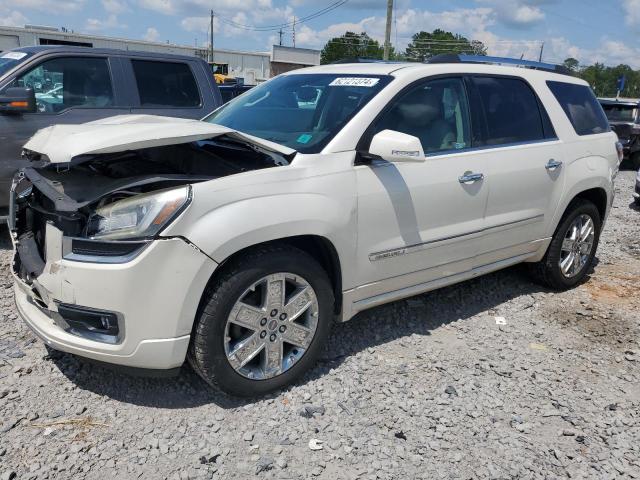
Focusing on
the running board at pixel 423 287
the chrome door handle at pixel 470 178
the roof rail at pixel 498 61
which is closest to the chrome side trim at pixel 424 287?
the running board at pixel 423 287

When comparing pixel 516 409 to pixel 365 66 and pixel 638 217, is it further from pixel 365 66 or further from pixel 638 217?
pixel 638 217

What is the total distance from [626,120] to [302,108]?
12.4m

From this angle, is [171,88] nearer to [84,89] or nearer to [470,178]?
[84,89]

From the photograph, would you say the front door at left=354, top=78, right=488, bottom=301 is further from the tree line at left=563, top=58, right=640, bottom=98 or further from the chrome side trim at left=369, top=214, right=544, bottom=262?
the tree line at left=563, top=58, right=640, bottom=98

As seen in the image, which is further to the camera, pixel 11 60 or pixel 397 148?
pixel 11 60

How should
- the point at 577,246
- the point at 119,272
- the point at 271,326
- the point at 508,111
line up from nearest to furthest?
the point at 119,272 < the point at 271,326 < the point at 508,111 < the point at 577,246

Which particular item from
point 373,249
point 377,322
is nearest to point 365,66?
point 373,249

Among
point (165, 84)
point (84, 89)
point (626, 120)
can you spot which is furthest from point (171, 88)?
point (626, 120)

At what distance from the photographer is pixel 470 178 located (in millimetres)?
3727

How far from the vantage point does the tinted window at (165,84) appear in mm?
6016

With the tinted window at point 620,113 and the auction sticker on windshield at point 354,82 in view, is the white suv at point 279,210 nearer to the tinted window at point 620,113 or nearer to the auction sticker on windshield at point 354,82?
the auction sticker on windshield at point 354,82

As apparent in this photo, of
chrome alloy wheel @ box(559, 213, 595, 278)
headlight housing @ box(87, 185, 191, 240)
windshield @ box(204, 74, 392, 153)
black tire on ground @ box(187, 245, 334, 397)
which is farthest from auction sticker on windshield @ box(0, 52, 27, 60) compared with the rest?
chrome alloy wheel @ box(559, 213, 595, 278)

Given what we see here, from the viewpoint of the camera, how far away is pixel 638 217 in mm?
8578

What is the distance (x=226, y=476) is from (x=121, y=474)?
0.46 m
